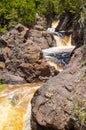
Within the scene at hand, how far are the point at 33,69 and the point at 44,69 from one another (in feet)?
2.79

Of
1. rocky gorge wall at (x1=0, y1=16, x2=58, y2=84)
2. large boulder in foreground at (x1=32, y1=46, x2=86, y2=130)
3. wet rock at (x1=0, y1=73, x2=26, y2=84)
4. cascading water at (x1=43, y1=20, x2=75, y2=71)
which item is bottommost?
cascading water at (x1=43, y1=20, x2=75, y2=71)

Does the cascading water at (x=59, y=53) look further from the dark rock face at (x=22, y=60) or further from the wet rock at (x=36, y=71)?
the dark rock face at (x=22, y=60)

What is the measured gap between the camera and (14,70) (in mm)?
26375

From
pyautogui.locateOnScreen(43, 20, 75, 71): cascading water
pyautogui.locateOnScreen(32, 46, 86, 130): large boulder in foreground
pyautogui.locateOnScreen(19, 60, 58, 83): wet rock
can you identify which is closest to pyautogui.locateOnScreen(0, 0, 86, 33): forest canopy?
pyautogui.locateOnScreen(43, 20, 75, 71): cascading water

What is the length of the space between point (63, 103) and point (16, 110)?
14.9 ft

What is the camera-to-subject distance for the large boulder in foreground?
12695 mm

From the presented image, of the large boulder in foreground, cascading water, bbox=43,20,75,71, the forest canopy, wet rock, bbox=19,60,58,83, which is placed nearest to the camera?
the large boulder in foreground

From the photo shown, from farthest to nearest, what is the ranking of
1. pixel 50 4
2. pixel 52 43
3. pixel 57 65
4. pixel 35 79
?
pixel 50 4, pixel 52 43, pixel 57 65, pixel 35 79

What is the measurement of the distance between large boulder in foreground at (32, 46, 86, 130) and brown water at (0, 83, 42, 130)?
5.41 feet

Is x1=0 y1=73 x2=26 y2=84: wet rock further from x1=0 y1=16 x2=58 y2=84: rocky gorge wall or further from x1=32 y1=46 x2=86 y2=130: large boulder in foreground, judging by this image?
x1=32 y1=46 x2=86 y2=130: large boulder in foreground

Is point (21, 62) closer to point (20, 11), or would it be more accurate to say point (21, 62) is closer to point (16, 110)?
point (16, 110)

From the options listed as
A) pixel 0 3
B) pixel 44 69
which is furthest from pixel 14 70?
pixel 0 3

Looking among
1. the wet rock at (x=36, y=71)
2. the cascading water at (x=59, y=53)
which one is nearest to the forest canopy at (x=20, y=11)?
the cascading water at (x=59, y=53)

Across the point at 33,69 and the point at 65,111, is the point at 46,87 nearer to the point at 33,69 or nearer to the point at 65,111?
the point at 65,111
